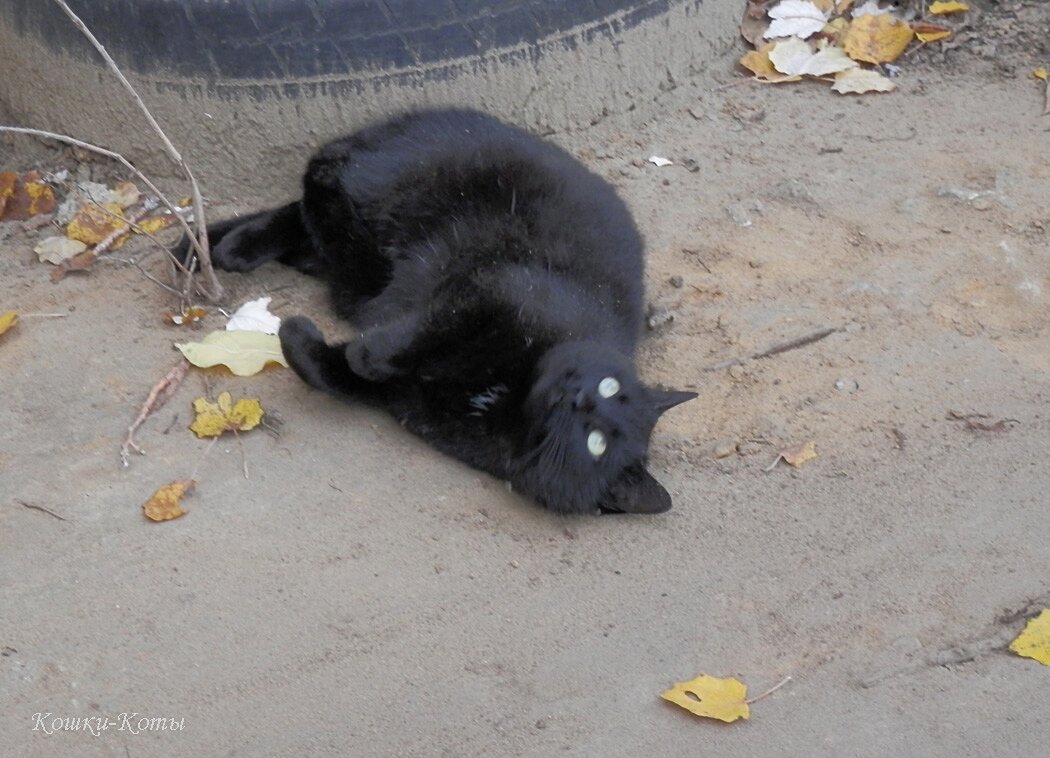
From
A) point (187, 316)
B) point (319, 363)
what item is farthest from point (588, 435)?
point (187, 316)

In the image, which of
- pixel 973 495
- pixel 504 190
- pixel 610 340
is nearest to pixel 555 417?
pixel 610 340

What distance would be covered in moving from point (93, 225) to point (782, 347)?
2.11 m

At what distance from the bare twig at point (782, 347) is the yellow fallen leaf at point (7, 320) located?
1898 mm

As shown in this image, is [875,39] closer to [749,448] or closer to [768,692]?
[749,448]

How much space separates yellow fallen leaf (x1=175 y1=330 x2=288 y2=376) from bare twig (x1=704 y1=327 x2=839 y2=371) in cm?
118

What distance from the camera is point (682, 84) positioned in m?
4.19

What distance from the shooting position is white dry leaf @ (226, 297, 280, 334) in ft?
10.6

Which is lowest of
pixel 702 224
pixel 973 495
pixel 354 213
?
pixel 973 495

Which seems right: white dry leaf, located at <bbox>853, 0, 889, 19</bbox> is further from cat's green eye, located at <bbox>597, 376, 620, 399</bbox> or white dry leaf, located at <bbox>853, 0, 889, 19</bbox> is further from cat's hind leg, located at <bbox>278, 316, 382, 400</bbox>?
cat's hind leg, located at <bbox>278, 316, 382, 400</bbox>

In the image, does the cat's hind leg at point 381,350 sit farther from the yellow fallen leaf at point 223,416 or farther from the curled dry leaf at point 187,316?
the curled dry leaf at point 187,316

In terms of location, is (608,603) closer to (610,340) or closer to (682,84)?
(610,340)

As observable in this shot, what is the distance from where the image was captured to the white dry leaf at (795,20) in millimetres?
4512

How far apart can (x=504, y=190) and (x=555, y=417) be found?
2.65ft

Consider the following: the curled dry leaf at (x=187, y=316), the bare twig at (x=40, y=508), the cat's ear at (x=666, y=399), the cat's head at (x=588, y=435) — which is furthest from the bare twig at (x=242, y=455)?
the cat's ear at (x=666, y=399)
